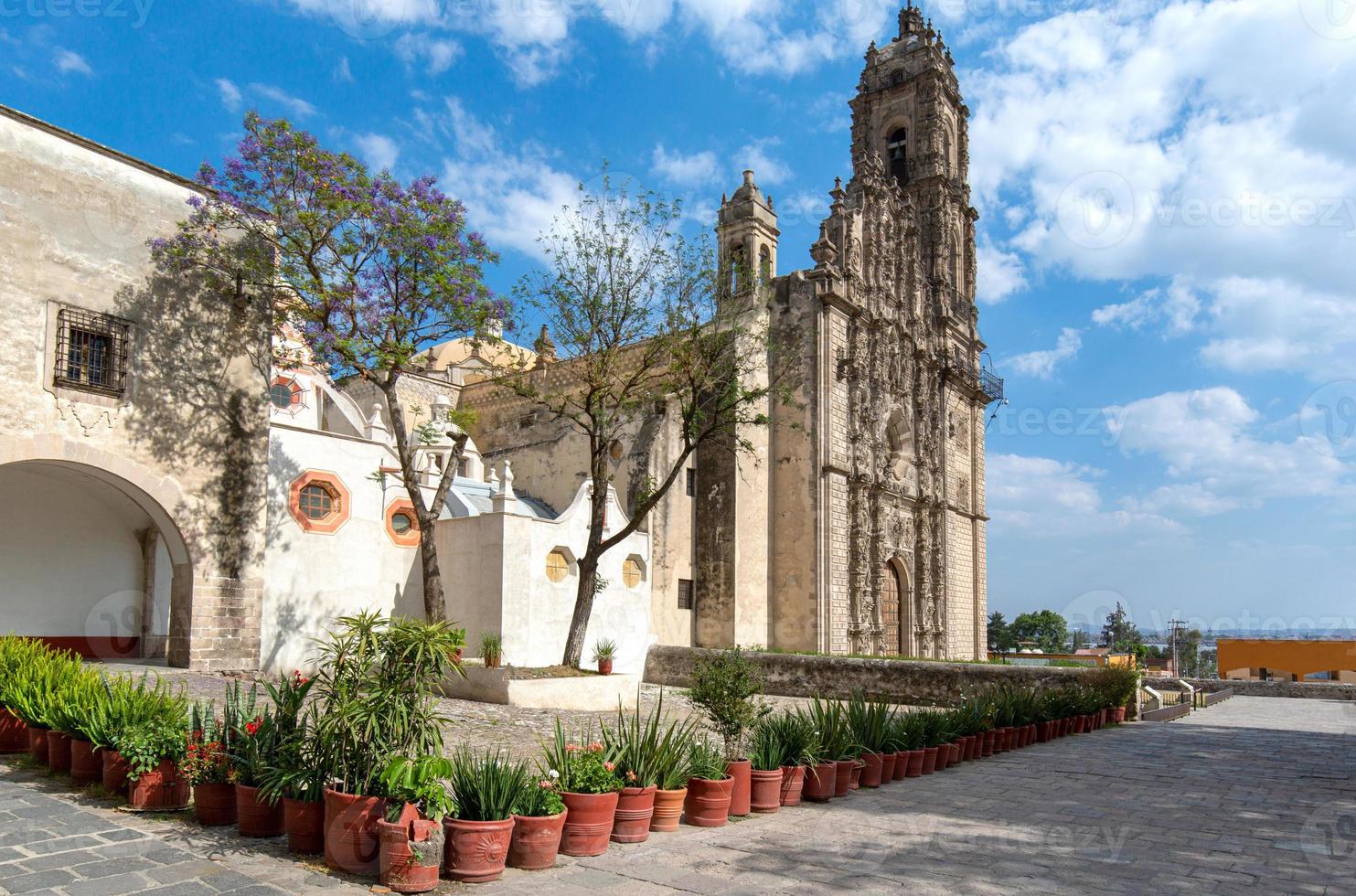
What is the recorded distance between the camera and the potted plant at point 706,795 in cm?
784

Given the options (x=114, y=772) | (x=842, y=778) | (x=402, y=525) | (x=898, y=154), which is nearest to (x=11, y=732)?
(x=114, y=772)

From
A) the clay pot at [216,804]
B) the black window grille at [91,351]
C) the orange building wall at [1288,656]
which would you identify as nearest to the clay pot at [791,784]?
the clay pot at [216,804]

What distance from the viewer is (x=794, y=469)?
26.6m

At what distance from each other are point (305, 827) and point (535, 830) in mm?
1590

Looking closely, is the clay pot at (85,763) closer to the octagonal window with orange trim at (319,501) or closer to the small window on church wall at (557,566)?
the octagonal window with orange trim at (319,501)

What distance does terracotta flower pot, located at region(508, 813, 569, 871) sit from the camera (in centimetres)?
643

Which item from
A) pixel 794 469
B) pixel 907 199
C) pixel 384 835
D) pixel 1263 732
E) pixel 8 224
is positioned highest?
pixel 907 199

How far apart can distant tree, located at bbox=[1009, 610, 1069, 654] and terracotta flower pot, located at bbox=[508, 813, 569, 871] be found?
9072 cm

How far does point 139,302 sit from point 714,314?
10570 mm

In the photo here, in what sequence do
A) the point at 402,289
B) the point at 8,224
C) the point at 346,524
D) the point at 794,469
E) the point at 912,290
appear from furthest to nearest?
the point at 912,290, the point at 794,469, the point at 346,524, the point at 402,289, the point at 8,224

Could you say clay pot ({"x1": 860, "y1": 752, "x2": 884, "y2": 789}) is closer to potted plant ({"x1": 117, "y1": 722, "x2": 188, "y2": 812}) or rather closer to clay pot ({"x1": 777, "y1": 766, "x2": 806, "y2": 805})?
clay pot ({"x1": 777, "y1": 766, "x2": 806, "y2": 805})

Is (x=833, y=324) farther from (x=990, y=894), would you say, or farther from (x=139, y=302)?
(x=990, y=894)

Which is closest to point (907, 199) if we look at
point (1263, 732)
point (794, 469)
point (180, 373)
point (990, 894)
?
point (794, 469)

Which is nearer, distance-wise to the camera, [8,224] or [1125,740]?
[8,224]
